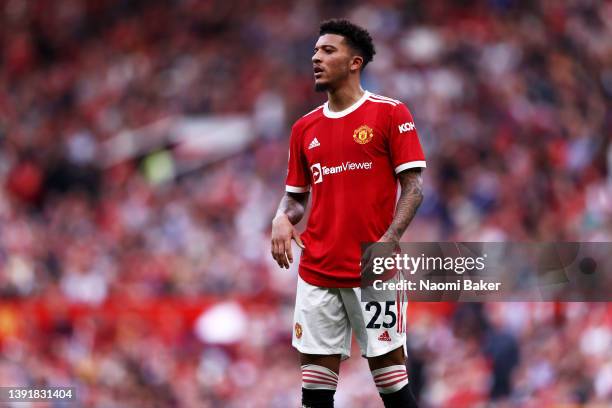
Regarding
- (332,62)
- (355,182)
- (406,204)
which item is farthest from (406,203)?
(332,62)

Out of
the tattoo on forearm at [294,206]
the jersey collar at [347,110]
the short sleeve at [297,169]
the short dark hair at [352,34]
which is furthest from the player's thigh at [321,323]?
the short dark hair at [352,34]

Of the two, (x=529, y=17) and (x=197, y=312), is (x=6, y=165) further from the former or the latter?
(x=529, y=17)

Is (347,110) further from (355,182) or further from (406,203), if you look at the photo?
(406,203)

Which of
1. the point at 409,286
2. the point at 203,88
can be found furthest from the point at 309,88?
the point at 409,286

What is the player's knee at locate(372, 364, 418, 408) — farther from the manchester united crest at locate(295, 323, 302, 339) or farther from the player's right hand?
the player's right hand

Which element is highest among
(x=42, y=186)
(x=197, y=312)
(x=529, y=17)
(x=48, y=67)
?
(x=48, y=67)

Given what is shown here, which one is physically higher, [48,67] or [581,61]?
[48,67]

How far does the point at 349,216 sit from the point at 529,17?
31.8 ft

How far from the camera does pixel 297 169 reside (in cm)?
566

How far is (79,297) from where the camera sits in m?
12.9

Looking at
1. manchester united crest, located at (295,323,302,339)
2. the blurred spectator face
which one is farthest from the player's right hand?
the blurred spectator face

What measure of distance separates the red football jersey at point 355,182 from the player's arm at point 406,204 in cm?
5

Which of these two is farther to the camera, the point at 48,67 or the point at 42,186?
the point at 48,67

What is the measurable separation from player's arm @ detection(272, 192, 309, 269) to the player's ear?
74 centimetres
